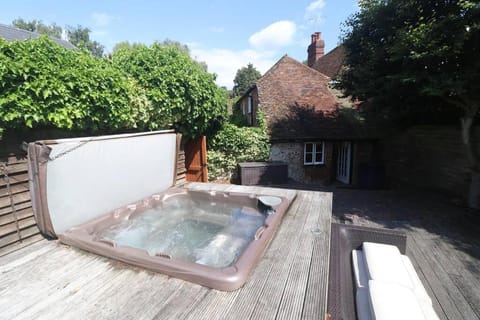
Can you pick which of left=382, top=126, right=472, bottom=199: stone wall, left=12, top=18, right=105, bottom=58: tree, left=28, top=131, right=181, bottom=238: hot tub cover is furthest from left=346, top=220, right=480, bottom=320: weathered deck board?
left=12, top=18, right=105, bottom=58: tree

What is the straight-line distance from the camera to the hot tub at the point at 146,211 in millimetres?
2336

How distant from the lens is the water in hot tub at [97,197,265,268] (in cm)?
327

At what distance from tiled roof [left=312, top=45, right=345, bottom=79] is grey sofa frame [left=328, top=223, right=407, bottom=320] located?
9963 millimetres

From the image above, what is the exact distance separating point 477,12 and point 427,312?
4639 millimetres

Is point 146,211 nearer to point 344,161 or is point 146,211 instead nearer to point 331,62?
point 344,161

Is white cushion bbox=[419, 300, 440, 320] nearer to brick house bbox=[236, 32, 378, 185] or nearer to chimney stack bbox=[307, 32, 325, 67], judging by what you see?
brick house bbox=[236, 32, 378, 185]

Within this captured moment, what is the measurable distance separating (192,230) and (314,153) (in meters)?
6.48

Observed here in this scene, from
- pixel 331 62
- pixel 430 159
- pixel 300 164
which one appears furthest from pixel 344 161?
pixel 331 62

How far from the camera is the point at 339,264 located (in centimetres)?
289

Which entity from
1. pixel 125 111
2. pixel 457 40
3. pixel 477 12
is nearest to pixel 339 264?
pixel 125 111

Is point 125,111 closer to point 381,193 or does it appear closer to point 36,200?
point 36,200

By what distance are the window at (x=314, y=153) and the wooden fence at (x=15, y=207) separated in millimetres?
8076

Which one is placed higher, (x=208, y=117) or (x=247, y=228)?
(x=208, y=117)

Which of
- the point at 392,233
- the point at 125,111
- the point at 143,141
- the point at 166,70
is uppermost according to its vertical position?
the point at 166,70
